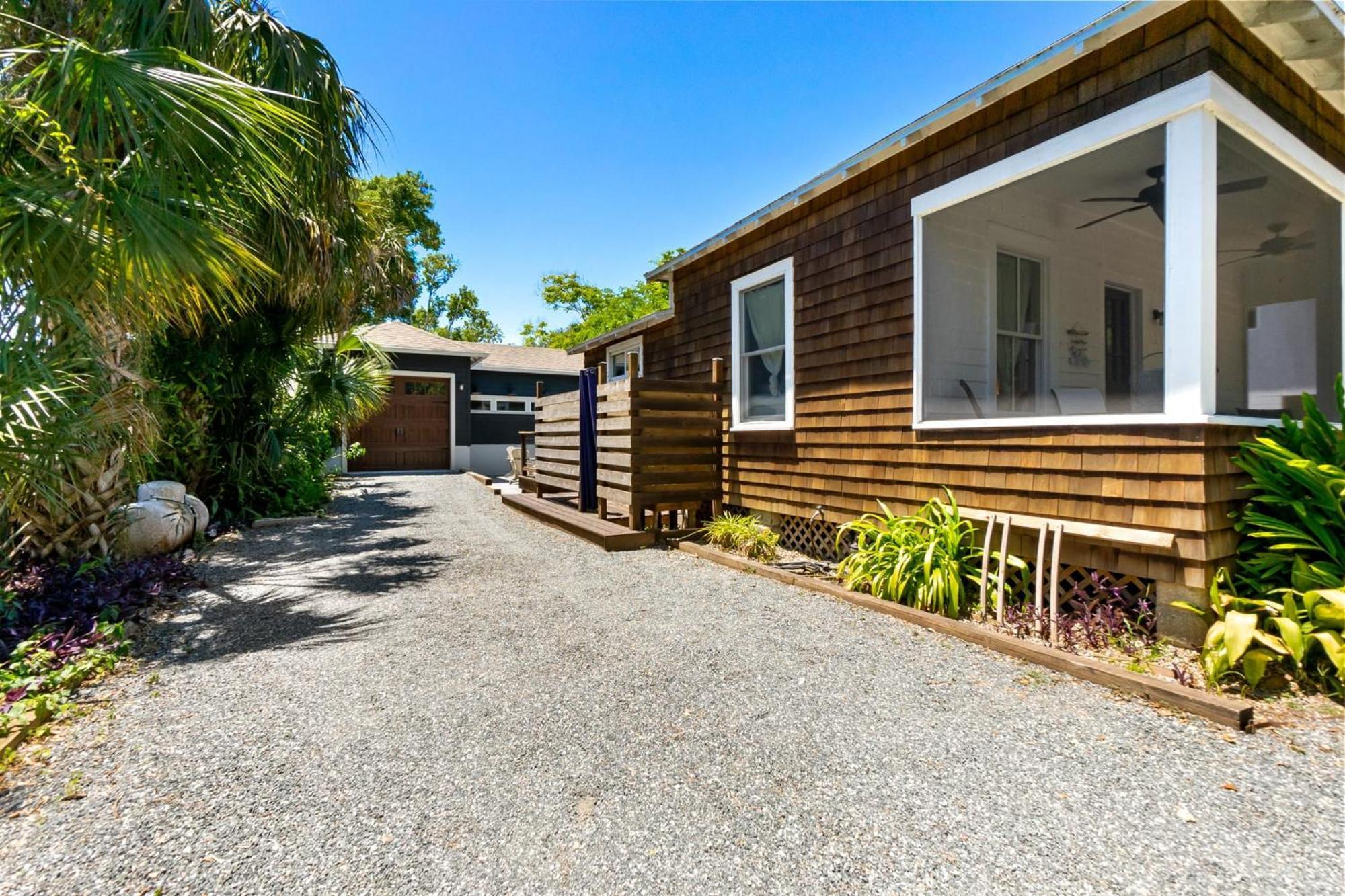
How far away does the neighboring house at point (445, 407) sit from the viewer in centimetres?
1496

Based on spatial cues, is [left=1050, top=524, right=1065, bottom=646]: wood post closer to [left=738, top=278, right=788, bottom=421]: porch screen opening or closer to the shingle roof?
[left=738, top=278, right=788, bottom=421]: porch screen opening

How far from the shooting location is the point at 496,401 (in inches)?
655

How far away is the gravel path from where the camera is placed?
1.63 meters

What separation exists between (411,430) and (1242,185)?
1570 centimetres

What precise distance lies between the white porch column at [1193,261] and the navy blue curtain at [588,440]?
5.46 metres

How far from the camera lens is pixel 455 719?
2.51 m

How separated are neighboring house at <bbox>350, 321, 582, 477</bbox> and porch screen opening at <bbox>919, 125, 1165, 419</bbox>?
37.7 feet

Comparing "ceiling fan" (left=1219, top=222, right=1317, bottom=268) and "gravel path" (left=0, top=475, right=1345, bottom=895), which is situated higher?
"ceiling fan" (left=1219, top=222, right=1317, bottom=268)

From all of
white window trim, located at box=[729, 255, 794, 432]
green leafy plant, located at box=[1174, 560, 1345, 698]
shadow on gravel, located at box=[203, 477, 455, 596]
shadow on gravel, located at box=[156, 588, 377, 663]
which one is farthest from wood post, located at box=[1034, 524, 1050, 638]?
shadow on gravel, located at box=[203, 477, 455, 596]

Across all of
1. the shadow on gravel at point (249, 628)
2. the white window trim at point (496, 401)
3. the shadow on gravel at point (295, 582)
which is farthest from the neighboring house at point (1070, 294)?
the white window trim at point (496, 401)

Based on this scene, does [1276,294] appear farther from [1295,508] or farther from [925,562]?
[925,562]

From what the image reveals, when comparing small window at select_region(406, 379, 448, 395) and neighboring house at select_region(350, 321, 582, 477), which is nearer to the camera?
neighboring house at select_region(350, 321, 582, 477)

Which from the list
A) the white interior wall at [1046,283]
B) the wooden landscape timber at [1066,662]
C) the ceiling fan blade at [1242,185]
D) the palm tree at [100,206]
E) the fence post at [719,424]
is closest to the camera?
the wooden landscape timber at [1066,662]

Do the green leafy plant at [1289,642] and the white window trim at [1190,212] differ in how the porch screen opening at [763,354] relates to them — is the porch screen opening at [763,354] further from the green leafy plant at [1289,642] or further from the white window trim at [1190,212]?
the green leafy plant at [1289,642]
